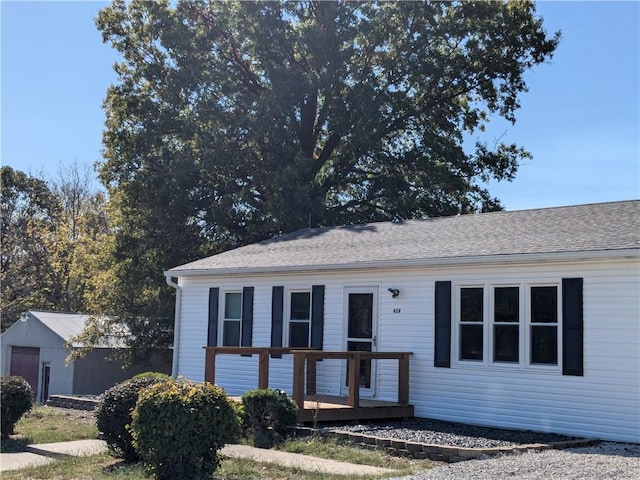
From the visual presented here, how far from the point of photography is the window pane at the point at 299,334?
49.8ft

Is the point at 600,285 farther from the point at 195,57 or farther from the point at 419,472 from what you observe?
the point at 195,57

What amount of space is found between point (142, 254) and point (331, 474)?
51.5 feet

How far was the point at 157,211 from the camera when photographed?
23094 mm

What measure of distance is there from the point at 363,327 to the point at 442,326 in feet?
6.13

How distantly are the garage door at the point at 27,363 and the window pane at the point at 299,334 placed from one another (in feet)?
39.1

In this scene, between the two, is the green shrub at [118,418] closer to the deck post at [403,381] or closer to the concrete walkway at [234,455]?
the concrete walkway at [234,455]

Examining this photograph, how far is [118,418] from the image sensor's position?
958cm

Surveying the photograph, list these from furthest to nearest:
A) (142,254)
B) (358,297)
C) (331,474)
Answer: (142,254), (358,297), (331,474)

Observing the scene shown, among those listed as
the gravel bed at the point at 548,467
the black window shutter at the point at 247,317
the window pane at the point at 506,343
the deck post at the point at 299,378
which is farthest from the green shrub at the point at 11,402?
the window pane at the point at 506,343

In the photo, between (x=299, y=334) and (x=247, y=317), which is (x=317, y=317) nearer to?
(x=299, y=334)

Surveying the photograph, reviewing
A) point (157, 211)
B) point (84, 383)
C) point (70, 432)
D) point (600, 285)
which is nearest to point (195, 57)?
point (157, 211)

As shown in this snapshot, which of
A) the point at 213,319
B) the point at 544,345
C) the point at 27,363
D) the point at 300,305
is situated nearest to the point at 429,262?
the point at 544,345

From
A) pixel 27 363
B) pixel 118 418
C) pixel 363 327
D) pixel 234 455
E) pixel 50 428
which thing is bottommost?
pixel 50 428

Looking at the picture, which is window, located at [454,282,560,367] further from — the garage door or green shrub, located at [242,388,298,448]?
the garage door
